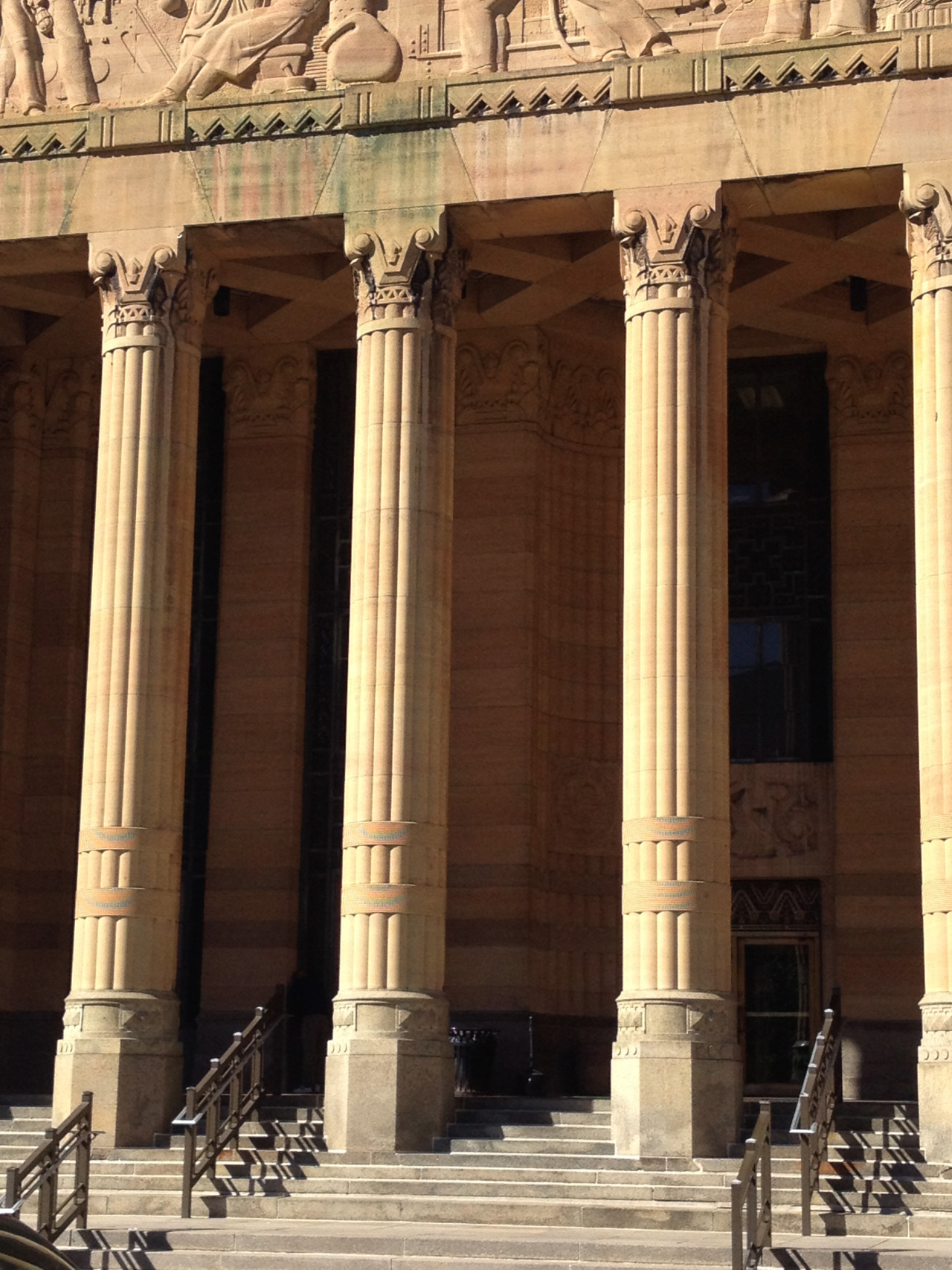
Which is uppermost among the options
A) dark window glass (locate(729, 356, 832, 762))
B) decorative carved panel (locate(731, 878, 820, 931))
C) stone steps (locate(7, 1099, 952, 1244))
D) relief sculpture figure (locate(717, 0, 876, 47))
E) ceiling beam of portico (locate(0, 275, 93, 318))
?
relief sculpture figure (locate(717, 0, 876, 47))

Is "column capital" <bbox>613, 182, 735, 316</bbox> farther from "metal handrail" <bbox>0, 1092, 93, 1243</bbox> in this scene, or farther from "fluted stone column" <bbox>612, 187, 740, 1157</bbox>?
"metal handrail" <bbox>0, 1092, 93, 1243</bbox>

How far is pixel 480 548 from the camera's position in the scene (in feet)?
86.3

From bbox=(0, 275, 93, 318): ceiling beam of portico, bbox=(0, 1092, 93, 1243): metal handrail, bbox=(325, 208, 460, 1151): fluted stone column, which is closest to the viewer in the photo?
bbox=(0, 1092, 93, 1243): metal handrail

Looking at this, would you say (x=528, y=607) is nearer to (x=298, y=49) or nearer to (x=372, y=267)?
(x=372, y=267)

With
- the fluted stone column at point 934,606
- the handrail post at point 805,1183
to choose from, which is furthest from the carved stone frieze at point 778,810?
the handrail post at point 805,1183

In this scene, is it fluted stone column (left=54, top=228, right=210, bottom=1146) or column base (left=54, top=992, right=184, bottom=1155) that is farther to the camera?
fluted stone column (left=54, top=228, right=210, bottom=1146)

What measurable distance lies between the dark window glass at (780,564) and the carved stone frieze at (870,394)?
48 centimetres

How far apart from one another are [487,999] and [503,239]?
372 inches

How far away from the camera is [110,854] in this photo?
2184 centimetres

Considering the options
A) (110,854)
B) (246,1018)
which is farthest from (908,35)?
(246,1018)

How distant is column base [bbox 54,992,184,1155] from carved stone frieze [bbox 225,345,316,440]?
887cm

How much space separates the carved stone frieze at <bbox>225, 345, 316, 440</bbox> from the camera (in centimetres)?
2717

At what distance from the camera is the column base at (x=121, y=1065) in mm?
20812

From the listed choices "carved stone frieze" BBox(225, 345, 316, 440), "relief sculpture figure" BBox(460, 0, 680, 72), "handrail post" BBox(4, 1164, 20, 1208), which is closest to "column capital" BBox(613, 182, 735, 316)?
"relief sculpture figure" BBox(460, 0, 680, 72)
